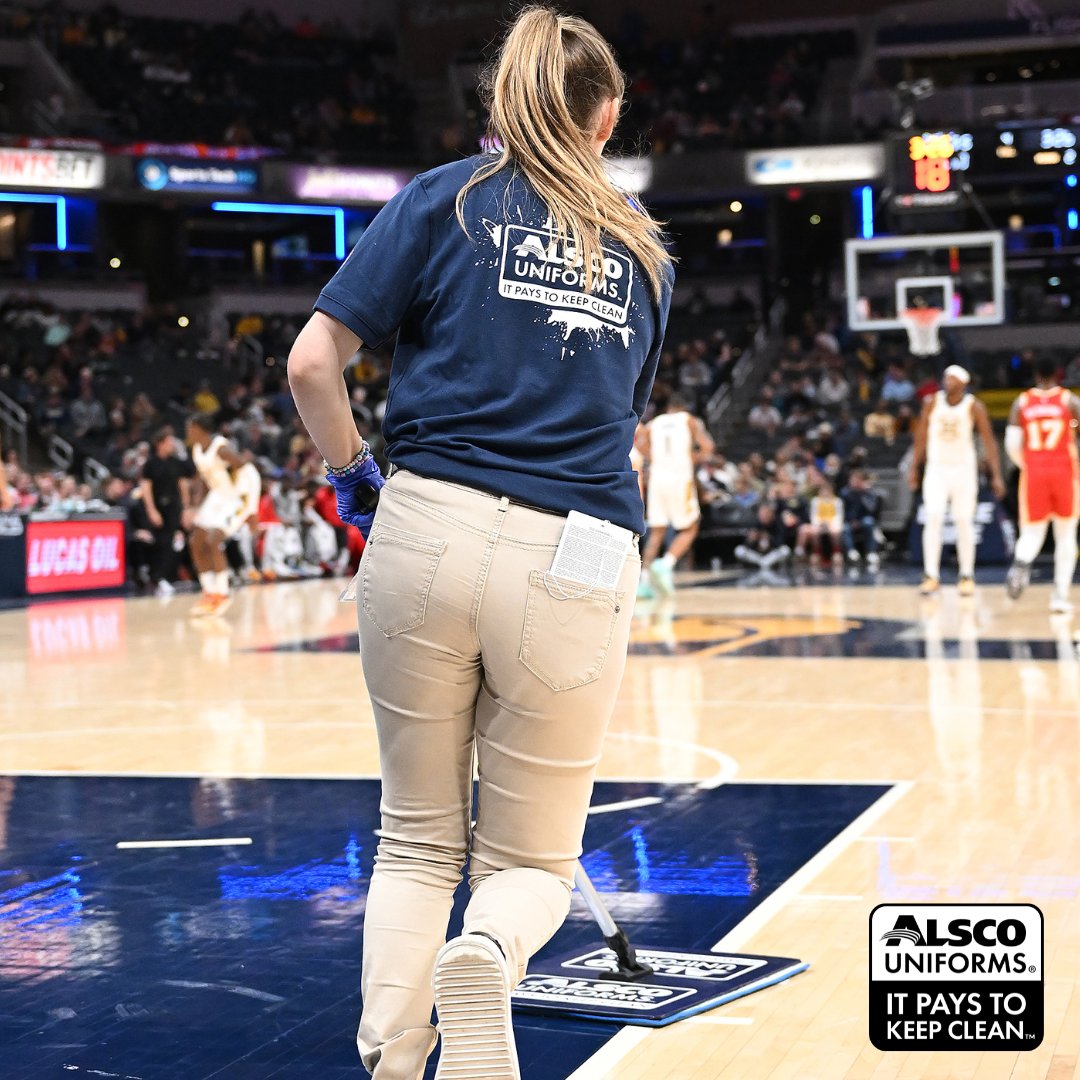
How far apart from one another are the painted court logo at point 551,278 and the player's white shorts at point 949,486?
12684 mm

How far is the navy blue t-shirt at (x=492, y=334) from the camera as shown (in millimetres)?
2594

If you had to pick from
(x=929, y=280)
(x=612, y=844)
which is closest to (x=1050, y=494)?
(x=612, y=844)

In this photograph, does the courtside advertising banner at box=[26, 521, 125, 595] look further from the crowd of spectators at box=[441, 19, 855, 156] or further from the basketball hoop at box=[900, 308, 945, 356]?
the crowd of spectators at box=[441, 19, 855, 156]

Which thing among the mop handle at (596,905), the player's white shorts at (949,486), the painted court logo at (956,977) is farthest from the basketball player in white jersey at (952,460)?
the painted court logo at (956,977)

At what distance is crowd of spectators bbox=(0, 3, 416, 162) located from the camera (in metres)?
33.5

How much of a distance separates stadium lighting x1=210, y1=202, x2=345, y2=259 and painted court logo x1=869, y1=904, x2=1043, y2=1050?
3426cm

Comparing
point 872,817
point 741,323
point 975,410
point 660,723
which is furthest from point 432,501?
point 741,323

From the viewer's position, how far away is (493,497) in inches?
102

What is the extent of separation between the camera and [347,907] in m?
4.53

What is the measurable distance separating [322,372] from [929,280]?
79.2 ft

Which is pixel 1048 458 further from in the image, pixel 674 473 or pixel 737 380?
pixel 737 380

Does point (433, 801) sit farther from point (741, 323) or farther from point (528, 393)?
point (741, 323)

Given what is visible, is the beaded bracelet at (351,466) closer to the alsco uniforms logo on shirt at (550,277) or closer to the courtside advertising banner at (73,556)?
the alsco uniforms logo on shirt at (550,277)

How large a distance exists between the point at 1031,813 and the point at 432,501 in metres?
3.66
